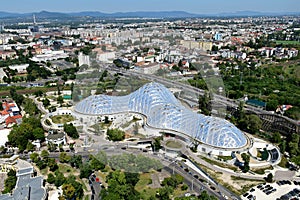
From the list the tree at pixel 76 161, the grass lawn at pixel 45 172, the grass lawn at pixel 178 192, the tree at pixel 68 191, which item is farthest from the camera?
the tree at pixel 76 161

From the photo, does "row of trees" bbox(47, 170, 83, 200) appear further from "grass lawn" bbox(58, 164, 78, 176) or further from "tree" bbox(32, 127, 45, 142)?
"tree" bbox(32, 127, 45, 142)

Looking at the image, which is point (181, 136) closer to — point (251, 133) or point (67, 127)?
point (251, 133)

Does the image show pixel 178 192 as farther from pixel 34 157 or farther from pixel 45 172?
pixel 34 157

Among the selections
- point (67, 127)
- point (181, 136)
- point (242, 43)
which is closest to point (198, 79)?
point (181, 136)

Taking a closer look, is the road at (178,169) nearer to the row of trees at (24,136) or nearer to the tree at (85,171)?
the row of trees at (24,136)

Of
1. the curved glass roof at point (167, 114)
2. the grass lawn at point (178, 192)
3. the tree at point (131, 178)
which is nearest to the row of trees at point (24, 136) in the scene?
the curved glass roof at point (167, 114)

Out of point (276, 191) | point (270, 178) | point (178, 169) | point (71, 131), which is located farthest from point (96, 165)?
point (276, 191)
